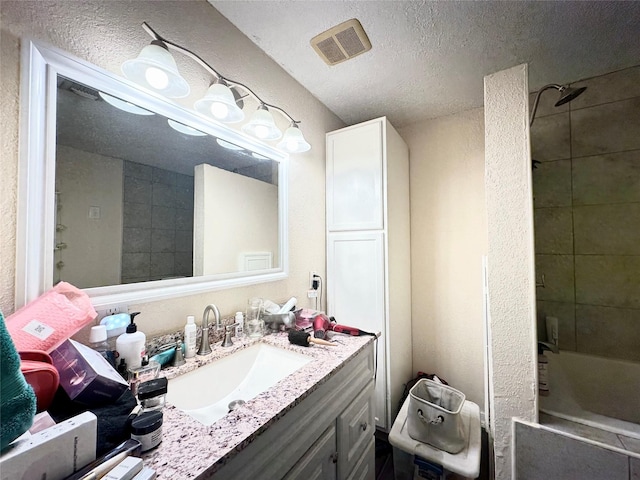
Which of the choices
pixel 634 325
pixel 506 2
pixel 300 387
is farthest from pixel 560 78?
pixel 300 387

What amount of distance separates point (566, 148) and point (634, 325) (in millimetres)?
1220

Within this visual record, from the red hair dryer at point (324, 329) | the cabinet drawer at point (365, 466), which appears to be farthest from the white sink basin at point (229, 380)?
the cabinet drawer at point (365, 466)

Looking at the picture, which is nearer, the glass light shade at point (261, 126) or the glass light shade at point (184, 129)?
the glass light shade at point (184, 129)

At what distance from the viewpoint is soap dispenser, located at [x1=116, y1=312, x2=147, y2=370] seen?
2.44 ft

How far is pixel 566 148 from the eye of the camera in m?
1.75

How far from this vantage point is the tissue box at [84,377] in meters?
0.54

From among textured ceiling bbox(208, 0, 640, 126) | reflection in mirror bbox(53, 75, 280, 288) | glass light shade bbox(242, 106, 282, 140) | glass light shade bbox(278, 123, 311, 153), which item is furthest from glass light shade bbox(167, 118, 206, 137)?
textured ceiling bbox(208, 0, 640, 126)

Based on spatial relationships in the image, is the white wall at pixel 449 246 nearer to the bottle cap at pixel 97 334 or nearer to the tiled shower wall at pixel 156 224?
the tiled shower wall at pixel 156 224

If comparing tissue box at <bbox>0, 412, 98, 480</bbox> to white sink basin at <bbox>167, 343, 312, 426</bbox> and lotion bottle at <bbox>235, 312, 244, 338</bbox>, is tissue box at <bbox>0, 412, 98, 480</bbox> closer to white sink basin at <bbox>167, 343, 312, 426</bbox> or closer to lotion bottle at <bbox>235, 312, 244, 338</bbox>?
white sink basin at <bbox>167, 343, 312, 426</bbox>

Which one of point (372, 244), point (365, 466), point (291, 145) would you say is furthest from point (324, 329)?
point (291, 145)

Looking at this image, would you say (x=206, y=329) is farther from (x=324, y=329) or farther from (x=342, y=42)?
(x=342, y=42)

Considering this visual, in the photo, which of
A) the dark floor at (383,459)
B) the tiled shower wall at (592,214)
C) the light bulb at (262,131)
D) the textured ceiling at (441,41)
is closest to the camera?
the textured ceiling at (441,41)

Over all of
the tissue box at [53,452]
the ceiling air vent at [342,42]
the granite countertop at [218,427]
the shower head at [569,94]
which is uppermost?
the ceiling air vent at [342,42]

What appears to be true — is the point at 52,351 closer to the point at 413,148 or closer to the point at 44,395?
the point at 44,395
